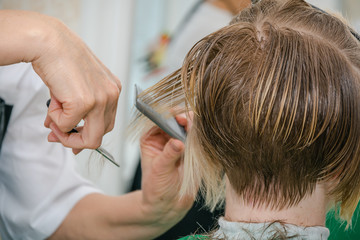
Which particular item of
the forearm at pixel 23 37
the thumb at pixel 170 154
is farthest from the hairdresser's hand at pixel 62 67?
the thumb at pixel 170 154

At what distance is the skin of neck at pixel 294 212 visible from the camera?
808mm

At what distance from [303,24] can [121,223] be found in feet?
2.53

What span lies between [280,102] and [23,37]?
467 mm

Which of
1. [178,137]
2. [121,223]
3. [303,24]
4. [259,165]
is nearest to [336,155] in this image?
[259,165]

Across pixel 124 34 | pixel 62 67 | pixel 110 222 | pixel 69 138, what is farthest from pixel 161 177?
pixel 124 34

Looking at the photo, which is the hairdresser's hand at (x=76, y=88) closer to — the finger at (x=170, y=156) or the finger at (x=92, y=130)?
the finger at (x=92, y=130)

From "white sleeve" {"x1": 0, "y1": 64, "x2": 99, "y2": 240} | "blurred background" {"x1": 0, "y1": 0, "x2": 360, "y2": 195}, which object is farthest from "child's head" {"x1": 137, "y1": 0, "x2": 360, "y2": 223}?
"blurred background" {"x1": 0, "y1": 0, "x2": 360, "y2": 195}

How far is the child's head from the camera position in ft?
2.35

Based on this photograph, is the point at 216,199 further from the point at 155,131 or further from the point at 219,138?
the point at 219,138

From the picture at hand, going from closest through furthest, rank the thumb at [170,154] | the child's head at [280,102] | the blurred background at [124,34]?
the child's head at [280,102]
the thumb at [170,154]
the blurred background at [124,34]

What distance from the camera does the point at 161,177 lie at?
45.8 inches

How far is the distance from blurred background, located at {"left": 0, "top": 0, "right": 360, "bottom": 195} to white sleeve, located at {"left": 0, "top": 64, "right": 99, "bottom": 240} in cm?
95

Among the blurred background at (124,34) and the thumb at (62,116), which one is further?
the blurred background at (124,34)

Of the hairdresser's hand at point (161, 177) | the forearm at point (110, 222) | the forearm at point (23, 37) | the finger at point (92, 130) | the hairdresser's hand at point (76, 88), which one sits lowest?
the forearm at point (110, 222)
